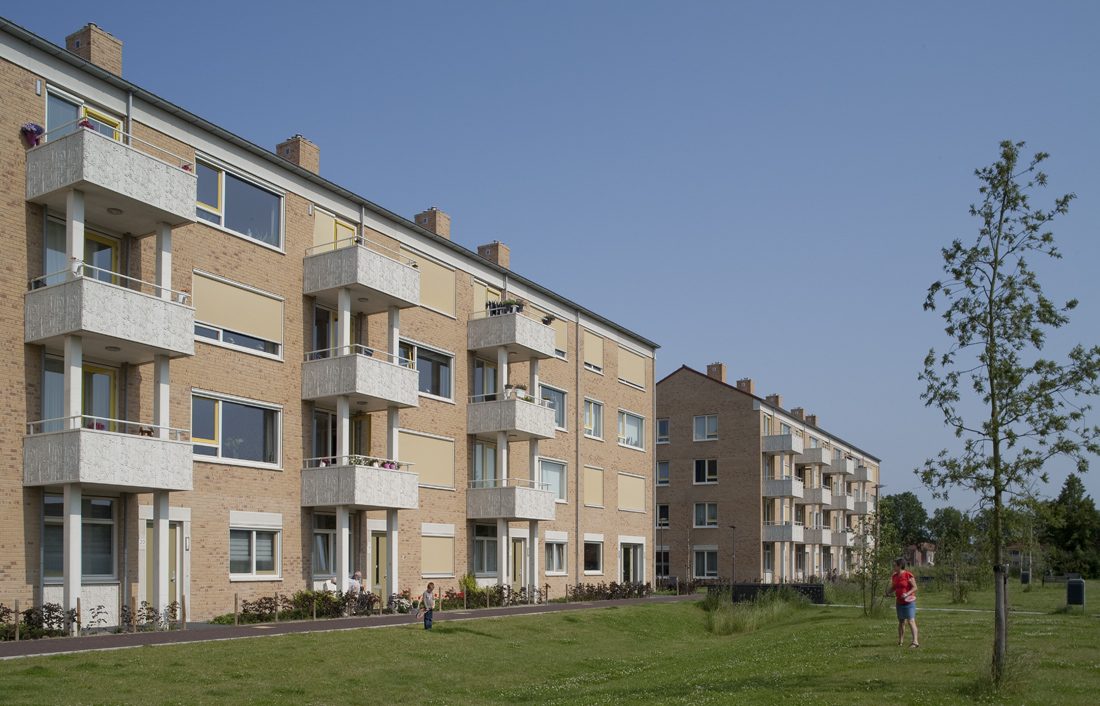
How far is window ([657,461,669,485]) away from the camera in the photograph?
226ft

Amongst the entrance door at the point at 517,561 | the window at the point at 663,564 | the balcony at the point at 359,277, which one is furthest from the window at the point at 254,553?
the window at the point at 663,564

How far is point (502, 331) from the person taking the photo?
38031mm

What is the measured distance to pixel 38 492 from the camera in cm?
2202

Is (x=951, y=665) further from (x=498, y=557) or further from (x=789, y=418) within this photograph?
(x=789, y=418)

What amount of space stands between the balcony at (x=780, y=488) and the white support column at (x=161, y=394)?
4784 cm

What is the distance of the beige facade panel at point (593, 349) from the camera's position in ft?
156

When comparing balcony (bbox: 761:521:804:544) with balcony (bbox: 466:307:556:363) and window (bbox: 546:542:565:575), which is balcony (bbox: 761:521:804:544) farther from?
balcony (bbox: 466:307:556:363)

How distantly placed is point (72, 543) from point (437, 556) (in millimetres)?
15388

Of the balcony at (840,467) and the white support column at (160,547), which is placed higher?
the white support column at (160,547)

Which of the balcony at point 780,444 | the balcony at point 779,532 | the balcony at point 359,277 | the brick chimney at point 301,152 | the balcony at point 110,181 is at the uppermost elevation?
the brick chimney at point 301,152

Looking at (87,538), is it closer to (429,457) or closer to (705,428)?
(429,457)

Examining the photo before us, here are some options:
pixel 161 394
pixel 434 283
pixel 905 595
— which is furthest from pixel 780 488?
pixel 161 394

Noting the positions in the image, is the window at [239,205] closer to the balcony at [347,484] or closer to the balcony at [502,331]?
the balcony at [347,484]

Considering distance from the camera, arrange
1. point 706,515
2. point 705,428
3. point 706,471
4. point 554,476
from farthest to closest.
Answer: point 705,428 < point 706,471 < point 706,515 < point 554,476
